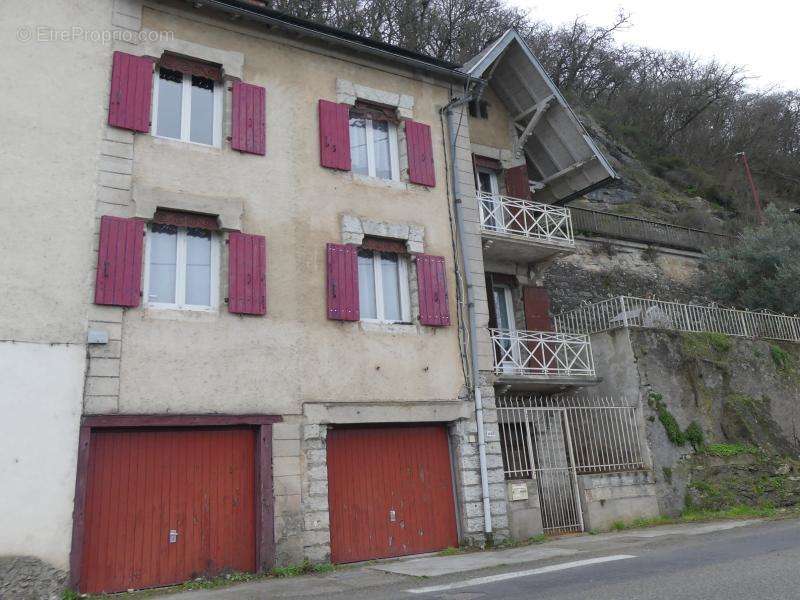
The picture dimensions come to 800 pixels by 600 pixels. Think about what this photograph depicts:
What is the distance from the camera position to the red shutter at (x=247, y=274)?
9242 millimetres

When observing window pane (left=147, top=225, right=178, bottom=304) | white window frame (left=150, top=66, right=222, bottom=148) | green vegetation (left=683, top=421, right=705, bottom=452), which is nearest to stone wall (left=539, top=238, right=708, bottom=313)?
green vegetation (left=683, top=421, right=705, bottom=452)

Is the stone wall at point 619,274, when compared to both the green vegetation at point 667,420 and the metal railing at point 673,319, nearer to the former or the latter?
the metal railing at point 673,319

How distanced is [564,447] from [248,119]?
7.97 meters

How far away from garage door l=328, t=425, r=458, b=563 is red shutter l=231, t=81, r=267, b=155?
4618 mm

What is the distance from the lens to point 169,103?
9.93 m

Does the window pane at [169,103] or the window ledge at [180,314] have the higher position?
the window pane at [169,103]

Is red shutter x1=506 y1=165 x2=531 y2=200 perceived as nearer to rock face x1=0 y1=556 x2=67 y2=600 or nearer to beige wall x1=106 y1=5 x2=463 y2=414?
beige wall x1=106 y1=5 x2=463 y2=414

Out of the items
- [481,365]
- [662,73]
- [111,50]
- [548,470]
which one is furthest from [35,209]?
[662,73]

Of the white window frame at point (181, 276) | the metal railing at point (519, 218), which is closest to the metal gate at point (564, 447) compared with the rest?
the metal railing at point (519, 218)

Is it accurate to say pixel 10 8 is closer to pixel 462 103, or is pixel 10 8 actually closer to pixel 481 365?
pixel 462 103

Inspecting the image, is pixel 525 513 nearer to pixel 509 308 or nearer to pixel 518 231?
Result: pixel 509 308

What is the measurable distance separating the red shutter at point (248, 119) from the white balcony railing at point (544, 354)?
18.5 ft

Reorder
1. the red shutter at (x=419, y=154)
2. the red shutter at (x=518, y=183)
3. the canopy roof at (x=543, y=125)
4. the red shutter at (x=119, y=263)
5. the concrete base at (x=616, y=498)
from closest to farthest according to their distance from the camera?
the red shutter at (x=119, y=263)
the concrete base at (x=616, y=498)
the red shutter at (x=419, y=154)
the canopy roof at (x=543, y=125)
the red shutter at (x=518, y=183)

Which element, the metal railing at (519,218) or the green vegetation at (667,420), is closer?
the green vegetation at (667,420)
